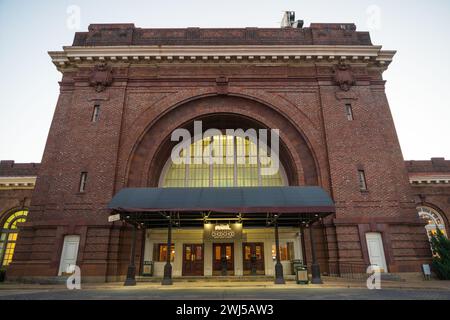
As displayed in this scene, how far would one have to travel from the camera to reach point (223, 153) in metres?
24.2

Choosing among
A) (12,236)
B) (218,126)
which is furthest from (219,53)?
(12,236)

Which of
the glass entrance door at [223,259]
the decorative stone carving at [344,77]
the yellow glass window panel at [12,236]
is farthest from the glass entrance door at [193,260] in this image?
the decorative stone carving at [344,77]

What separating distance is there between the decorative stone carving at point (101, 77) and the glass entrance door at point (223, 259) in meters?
15.8

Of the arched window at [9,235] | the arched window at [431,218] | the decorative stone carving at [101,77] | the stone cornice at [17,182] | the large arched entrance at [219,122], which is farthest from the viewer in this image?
the stone cornice at [17,182]

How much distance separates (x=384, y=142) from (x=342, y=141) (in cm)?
326

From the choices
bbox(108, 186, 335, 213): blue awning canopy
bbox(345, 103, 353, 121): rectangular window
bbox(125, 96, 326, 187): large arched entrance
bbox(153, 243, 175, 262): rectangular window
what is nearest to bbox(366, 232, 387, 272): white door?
bbox(125, 96, 326, 187): large arched entrance

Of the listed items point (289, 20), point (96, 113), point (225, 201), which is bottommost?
point (225, 201)

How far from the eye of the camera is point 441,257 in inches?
687

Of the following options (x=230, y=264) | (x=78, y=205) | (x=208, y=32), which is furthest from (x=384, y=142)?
(x=78, y=205)

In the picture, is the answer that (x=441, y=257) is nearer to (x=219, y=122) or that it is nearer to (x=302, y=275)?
(x=302, y=275)

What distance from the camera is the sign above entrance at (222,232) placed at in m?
21.6

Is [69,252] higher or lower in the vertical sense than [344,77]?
lower

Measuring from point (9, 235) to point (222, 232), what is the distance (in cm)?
2088

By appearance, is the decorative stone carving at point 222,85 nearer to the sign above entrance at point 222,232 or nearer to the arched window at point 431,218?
the sign above entrance at point 222,232
